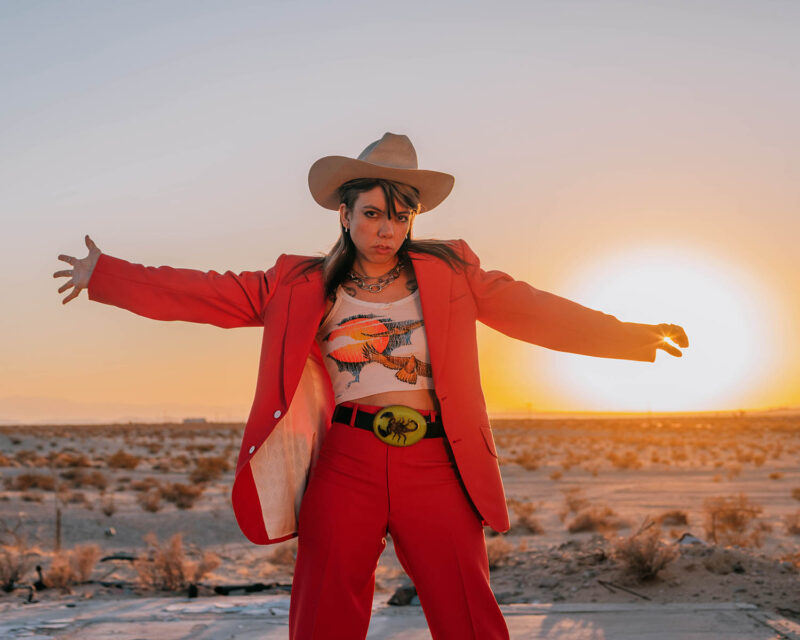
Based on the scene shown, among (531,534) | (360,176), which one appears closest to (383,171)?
(360,176)

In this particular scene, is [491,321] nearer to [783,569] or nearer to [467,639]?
[467,639]

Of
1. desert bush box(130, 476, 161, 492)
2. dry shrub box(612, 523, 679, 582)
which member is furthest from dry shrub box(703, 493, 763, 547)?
desert bush box(130, 476, 161, 492)

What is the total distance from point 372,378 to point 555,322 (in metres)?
0.72

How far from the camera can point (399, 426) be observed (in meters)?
2.70

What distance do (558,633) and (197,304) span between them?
10.8 ft

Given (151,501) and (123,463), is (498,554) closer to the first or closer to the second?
(151,501)

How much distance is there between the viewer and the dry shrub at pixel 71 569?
7945 millimetres

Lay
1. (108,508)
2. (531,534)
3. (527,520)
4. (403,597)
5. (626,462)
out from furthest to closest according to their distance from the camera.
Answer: (626,462)
(108,508)
(527,520)
(531,534)
(403,597)

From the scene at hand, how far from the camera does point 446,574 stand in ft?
8.66

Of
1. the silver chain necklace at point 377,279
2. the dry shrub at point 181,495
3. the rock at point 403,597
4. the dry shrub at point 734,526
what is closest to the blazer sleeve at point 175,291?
the silver chain necklace at point 377,279

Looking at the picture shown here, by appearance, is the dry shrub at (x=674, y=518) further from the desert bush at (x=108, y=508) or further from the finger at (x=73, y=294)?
the finger at (x=73, y=294)

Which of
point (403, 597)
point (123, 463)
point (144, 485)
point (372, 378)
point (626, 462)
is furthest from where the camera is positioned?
point (626, 462)

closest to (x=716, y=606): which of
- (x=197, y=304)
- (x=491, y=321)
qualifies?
(x=491, y=321)

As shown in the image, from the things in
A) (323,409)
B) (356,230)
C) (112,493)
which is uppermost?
(356,230)
